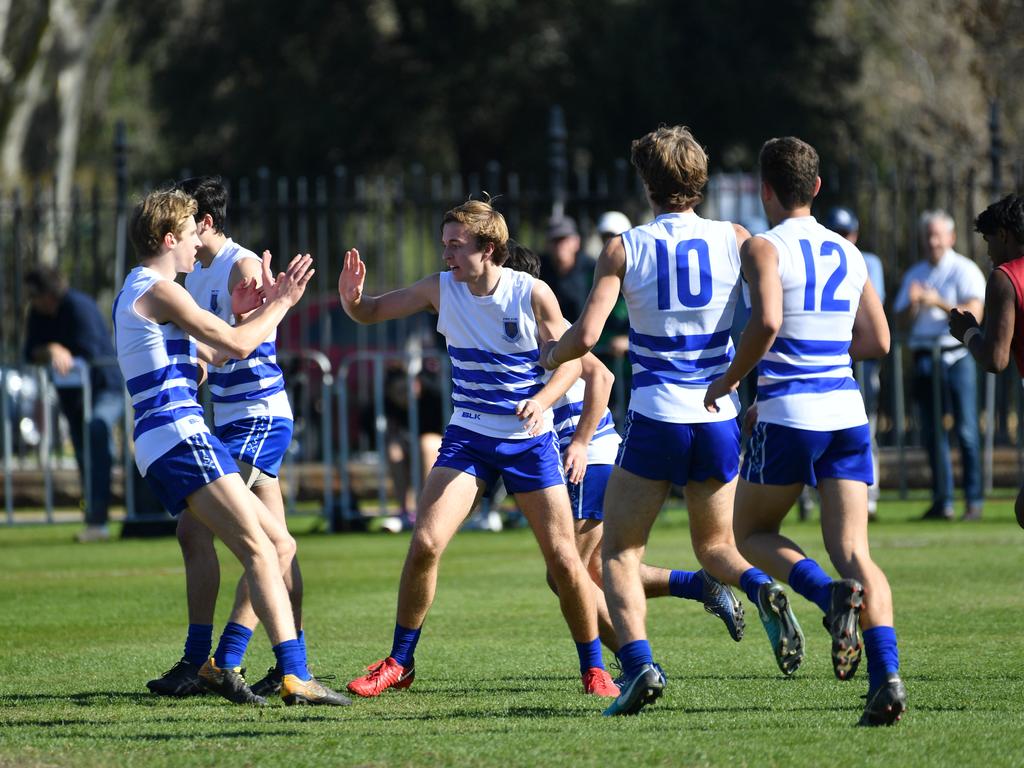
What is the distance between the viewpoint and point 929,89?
24469 millimetres

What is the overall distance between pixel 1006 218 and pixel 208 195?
2919 millimetres

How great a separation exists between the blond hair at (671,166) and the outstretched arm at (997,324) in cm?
107

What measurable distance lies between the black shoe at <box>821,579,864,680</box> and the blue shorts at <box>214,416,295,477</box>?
229 cm

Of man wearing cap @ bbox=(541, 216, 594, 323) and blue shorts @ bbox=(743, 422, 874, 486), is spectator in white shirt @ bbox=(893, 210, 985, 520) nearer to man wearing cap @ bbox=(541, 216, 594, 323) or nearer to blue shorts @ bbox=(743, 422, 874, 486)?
man wearing cap @ bbox=(541, 216, 594, 323)

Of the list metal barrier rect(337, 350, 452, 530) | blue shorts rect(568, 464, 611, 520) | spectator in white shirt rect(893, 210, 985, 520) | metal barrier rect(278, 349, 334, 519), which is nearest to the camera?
blue shorts rect(568, 464, 611, 520)

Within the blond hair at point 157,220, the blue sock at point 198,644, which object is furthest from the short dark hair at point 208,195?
the blue sock at point 198,644

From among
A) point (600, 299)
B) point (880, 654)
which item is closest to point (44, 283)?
point (600, 299)

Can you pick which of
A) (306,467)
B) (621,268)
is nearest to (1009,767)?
(621,268)

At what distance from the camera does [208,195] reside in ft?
20.8

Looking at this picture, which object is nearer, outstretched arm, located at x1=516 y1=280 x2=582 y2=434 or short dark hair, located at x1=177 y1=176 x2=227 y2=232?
outstretched arm, located at x1=516 y1=280 x2=582 y2=434

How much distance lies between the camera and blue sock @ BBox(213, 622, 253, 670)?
19.9 ft

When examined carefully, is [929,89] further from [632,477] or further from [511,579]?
[632,477]

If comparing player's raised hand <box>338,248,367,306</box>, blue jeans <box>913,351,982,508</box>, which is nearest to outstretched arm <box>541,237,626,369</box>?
player's raised hand <box>338,248,367,306</box>

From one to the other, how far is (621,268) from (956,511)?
8763 mm
